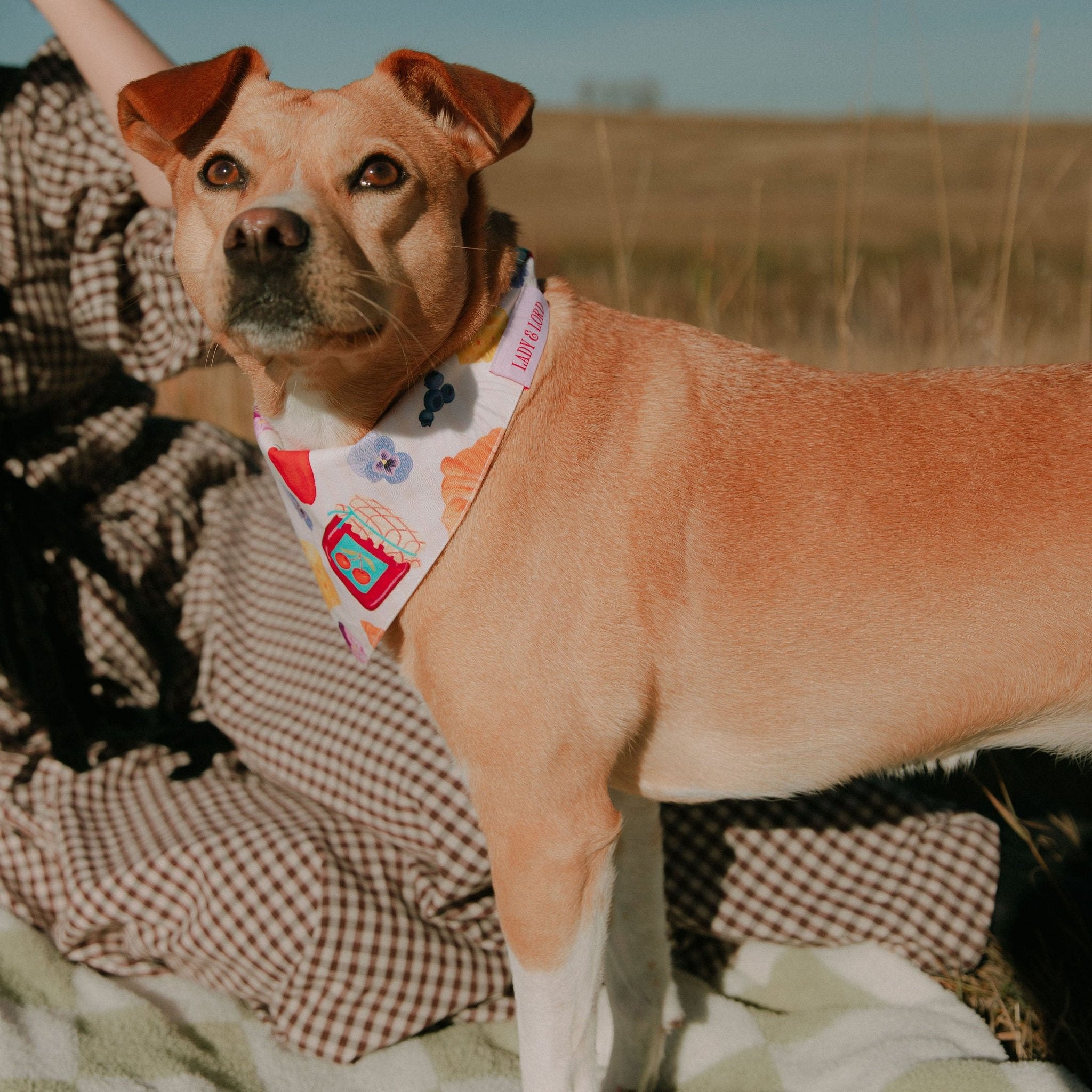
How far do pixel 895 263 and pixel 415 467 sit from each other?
7.48 metres

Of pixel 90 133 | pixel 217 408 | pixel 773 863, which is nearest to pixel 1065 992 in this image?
pixel 773 863

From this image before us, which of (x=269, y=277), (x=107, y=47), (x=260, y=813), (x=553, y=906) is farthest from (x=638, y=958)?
(x=107, y=47)

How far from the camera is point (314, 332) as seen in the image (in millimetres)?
1804

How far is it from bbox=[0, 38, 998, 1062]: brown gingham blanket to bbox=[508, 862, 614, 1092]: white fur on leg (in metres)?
0.58

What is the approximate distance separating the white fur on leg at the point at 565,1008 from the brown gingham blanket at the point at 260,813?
0.58 m

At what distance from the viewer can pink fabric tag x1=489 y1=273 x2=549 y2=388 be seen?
1960 mm

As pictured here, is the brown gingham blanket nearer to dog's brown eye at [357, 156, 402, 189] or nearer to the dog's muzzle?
the dog's muzzle

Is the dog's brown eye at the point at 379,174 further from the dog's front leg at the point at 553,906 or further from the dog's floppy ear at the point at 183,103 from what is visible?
the dog's front leg at the point at 553,906

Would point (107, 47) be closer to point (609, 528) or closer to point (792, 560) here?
point (609, 528)

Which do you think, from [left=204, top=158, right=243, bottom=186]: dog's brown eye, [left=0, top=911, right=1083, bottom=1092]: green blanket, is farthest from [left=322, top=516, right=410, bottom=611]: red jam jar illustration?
[left=0, top=911, right=1083, bottom=1092]: green blanket

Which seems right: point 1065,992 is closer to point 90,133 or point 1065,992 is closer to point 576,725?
point 576,725

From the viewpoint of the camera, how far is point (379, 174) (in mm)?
1905

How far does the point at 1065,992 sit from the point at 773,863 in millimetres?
767

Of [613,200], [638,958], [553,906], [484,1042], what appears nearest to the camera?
[553,906]
